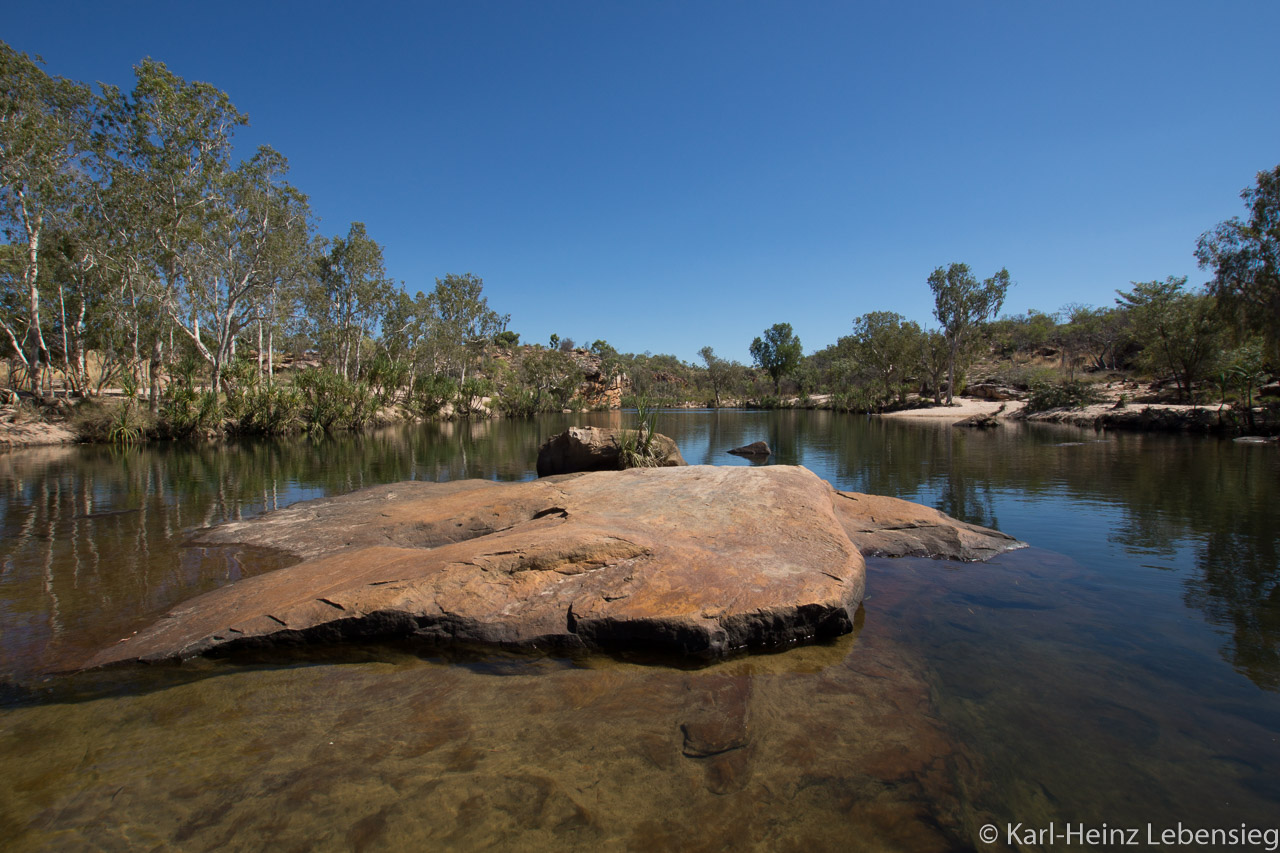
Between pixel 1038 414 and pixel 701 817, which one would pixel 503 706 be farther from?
pixel 1038 414

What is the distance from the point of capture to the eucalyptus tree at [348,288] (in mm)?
39938

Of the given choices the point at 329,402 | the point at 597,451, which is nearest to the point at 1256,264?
the point at 597,451

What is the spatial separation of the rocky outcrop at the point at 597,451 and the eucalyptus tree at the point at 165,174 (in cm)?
2125

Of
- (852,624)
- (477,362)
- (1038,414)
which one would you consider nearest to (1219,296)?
(1038,414)

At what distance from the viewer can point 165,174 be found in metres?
22.5

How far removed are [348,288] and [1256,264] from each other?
176 feet

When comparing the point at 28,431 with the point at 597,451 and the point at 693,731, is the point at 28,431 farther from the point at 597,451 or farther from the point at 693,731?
the point at 693,731

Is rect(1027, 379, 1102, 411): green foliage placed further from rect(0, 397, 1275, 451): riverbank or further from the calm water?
the calm water

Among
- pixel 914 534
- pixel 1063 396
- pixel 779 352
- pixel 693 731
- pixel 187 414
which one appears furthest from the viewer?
pixel 779 352

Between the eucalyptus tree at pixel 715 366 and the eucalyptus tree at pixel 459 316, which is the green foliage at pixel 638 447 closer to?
the eucalyptus tree at pixel 459 316

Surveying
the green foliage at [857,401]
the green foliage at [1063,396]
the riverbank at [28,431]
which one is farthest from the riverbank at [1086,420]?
Result: the green foliage at [857,401]

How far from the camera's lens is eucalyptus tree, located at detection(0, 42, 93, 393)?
1973 centimetres

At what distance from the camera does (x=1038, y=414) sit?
40031mm

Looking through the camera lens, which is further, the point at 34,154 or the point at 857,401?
the point at 857,401
